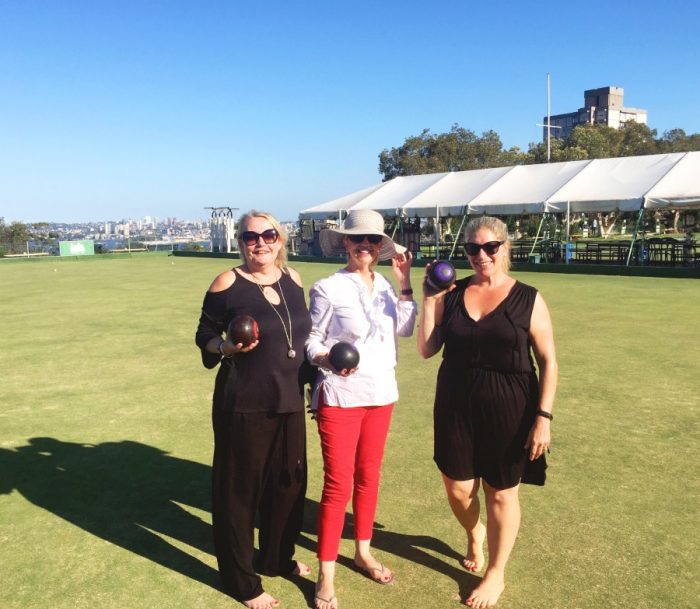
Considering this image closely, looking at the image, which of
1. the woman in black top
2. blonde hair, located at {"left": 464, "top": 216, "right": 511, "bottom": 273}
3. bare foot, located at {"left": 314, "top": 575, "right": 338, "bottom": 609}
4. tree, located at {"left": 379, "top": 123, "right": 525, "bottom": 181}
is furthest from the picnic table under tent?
tree, located at {"left": 379, "top": 123, "right": 525, "bottom": 181}

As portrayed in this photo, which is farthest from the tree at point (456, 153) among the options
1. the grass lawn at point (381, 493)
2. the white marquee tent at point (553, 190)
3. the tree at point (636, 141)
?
the grass lawn at point (381, 493)

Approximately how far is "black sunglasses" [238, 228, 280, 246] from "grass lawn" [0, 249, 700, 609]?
181cm

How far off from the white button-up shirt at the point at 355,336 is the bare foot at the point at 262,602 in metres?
0.97

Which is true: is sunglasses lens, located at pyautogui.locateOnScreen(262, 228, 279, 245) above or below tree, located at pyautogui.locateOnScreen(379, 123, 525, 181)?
below

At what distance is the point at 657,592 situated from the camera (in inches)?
127

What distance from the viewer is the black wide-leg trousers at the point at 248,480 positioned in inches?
125

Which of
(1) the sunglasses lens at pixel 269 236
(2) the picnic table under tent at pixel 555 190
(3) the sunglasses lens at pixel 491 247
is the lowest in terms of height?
(3) the sunglasses lens at pixel 491 247

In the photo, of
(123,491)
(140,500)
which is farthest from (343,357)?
(123,491)

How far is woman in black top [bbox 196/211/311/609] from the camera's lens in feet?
10.3

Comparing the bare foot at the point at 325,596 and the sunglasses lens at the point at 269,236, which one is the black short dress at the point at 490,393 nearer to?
the bare foot at the point at 325,596

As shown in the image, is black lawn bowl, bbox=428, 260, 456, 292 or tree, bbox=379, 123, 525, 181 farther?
tree, bbox=379, 123, 525, 181

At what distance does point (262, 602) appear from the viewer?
10.3 feet

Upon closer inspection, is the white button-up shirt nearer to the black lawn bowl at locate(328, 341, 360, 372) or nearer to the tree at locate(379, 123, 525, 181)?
the black lawn bowl at locate(328, 341, 360, 372)

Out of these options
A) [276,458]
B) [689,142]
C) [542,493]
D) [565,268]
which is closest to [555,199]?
[565,268]
